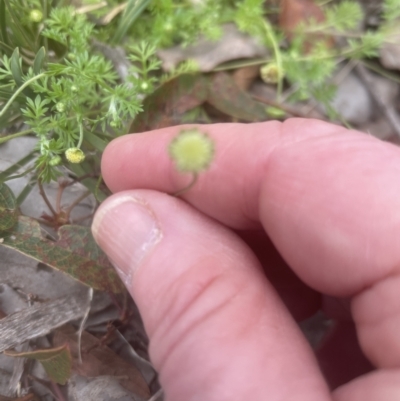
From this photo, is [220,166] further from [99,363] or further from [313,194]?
[99,363]

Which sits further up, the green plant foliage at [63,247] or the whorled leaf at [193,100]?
the whorled leaf at [193,100]

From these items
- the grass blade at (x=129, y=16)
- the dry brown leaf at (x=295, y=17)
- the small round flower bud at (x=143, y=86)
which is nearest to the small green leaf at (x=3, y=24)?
the grass blade at (x=129, y=16)

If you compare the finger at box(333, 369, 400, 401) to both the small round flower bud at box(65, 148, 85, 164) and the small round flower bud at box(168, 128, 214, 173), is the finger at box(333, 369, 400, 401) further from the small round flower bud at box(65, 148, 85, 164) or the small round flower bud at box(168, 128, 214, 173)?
the small round flower bud at box(65, 148, 85, 164)

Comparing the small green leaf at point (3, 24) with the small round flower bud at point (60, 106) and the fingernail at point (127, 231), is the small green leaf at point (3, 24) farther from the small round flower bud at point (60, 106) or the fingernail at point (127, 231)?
the fingernail at point (127, 231)

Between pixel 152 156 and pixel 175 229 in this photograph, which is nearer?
pixel 175 229

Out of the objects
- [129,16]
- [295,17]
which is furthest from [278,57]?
[129,16]

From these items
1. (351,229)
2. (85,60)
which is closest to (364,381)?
(351,229)

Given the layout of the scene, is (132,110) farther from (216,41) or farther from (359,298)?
(359,298)
